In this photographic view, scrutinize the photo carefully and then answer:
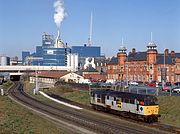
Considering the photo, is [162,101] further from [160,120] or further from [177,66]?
[177,66]

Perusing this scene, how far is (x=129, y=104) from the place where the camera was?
4706 centimetres

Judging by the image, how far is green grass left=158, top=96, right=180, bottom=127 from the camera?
44.4m

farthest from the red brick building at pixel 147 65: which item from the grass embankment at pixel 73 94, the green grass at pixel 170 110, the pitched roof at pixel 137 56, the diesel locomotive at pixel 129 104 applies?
the green grass at pixel 170 110

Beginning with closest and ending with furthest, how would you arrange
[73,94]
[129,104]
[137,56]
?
1. [129,104]
2. [73,94]
3. [137,56]

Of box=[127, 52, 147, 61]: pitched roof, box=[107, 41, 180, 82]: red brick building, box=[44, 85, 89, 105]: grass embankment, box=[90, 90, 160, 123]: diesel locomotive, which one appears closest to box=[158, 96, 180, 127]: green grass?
box=[90, 90, 160, 123]: diesel locomotive

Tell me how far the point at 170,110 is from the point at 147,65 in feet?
218

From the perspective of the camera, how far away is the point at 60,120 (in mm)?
47812

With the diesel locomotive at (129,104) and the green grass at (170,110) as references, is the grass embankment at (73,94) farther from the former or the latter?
the green grass at (170,110)

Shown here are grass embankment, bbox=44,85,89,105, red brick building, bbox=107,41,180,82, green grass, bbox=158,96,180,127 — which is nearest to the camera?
green grass, bbox=158,96,180,127

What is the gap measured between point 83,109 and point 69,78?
233 ft

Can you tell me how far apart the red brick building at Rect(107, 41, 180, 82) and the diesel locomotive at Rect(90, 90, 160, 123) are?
Answer: 150ft

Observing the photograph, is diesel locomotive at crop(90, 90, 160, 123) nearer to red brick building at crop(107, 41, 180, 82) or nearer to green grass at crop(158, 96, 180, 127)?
green grass at crop(158, 96, 180, 127)

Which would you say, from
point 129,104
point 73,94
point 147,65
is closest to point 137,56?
point 147,65

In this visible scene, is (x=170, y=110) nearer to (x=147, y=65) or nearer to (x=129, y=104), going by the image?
(x=129, y=104)
